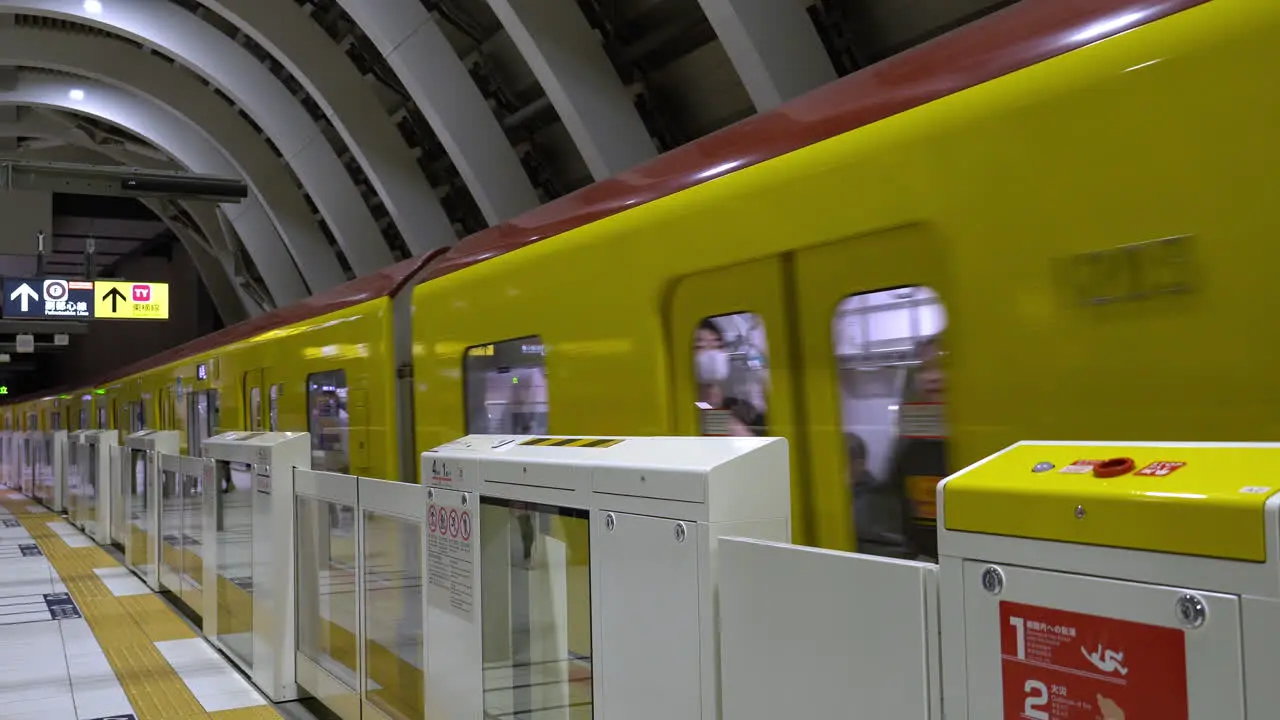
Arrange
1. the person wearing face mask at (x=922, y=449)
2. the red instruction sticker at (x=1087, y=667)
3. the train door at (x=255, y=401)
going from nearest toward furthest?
the red instruction sticker at (x=1087, y=667) < the person wearing face mask at (x=922, y=449) < the train door at (x=255, y=401)

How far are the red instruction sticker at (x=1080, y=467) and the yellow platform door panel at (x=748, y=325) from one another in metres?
1.56

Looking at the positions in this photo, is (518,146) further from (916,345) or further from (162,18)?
(916,345)

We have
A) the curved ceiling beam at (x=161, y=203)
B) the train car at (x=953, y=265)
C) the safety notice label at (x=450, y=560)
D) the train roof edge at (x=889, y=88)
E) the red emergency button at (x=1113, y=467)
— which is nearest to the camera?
the red emergency button at (x=1113, y=467)

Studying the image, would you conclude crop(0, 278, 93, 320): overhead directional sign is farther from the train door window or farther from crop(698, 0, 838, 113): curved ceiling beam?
crop(698, 0, 838, 113): curved ceiling beam

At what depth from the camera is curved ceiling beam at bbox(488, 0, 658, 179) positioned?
390 inches

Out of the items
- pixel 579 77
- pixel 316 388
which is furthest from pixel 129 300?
pixel 316 388

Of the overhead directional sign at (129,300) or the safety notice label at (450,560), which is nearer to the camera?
the safety notice label at (450,560)

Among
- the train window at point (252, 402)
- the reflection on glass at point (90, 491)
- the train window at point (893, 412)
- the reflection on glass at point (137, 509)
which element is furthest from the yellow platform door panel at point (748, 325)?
the reflection on glass at point (90, 491)

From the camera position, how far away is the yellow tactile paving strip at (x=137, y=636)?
19.6 feet

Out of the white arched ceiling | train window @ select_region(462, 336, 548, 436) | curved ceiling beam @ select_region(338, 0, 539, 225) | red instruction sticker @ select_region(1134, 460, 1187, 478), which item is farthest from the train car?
the white arched ceiling

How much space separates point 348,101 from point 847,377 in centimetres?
1246

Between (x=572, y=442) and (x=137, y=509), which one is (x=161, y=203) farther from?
(x=572, y=442)

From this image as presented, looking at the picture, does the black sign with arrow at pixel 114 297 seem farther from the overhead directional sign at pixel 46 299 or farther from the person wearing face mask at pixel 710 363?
the person wearing face mask at pixel 710 363

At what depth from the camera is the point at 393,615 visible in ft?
16.1
